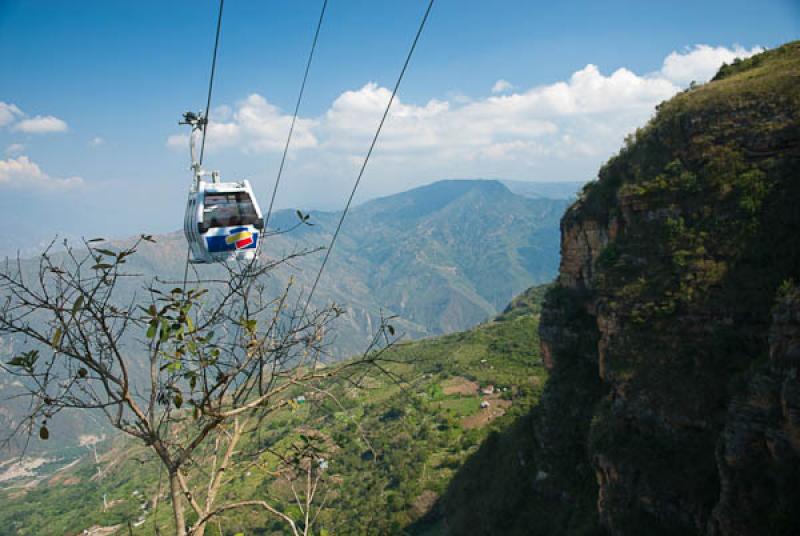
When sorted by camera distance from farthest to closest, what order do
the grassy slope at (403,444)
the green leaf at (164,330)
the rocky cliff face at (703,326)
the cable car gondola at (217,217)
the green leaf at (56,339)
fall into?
1. the grassy slope at (403,444)
2. the rocky cliff face at (703,326)
3. the cable car gondola at (217,217)
4. the green leaf at (164,330)
5. the green leaf at (56,339)

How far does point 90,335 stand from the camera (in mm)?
5781

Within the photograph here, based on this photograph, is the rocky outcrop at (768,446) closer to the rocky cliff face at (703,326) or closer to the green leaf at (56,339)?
the rocky cliff face at (703,326)

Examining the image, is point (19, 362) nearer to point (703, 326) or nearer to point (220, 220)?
point (220, 220)

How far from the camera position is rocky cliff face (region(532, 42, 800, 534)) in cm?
1534

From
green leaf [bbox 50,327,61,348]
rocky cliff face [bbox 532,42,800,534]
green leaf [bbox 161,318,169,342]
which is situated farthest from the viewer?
rocky cliff face [bbox 532,42,800,534]

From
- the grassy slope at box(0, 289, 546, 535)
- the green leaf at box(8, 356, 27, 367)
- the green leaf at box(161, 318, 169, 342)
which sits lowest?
the grassy slope at box(0, 289, 546, 535)

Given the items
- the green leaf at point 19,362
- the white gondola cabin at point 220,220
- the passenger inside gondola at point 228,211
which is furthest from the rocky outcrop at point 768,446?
the green leaf at point 19,362

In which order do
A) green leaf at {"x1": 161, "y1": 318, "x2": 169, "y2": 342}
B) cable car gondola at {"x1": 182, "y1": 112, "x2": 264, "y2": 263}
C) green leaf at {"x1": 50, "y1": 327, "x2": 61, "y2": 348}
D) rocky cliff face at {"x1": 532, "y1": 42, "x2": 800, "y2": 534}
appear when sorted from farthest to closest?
rocky cliff face at {"x1": 532, "y1": 42, "x2": 800, "y2": 534}
cable car gondola at {"x1": 182, "y1": 112, "x2": 264, "y2": 263}
green leaf at {"x1": 161, "y1": 318, "x2": 169, "y2": 342}
green leaf at {"x1": 50, "y1": 327, "x2": 61, "y2": 348}

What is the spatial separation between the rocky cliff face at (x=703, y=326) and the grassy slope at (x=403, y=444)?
13.3 meters

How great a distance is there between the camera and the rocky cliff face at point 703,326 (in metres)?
15.3

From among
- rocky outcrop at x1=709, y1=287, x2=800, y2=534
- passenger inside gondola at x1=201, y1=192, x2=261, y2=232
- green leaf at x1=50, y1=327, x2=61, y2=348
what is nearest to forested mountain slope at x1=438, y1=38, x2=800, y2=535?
rocky outcrop at x1=709, y1=287, x2=800, y2=534

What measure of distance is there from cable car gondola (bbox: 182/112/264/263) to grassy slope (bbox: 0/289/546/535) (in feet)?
60.8

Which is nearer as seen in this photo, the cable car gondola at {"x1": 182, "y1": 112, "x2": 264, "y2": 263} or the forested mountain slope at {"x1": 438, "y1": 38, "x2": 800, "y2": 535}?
the cable car gondola at {"x1": 182, "y1": 112, "x2": 264, "y2": 263}

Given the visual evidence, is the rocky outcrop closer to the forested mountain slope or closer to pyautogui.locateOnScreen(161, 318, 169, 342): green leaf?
the forested mountain slope
